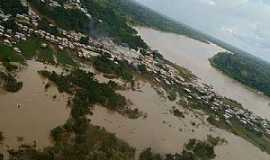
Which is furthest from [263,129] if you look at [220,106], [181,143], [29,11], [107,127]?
A: [29,11]

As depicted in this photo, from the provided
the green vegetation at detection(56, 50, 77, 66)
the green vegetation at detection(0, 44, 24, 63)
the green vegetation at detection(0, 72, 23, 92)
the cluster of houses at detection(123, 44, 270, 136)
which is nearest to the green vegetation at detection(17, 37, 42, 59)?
the green vegetation at detection(0, 44, 24, 63)

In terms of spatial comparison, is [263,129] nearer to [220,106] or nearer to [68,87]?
[220,106]

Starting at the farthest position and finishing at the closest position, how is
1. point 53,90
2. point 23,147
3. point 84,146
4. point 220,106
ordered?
point 220,106 → point 53,90 → point 84,146 → point 23,147

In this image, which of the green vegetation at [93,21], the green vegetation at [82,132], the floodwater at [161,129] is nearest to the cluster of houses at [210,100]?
the floodwater at [161,129]

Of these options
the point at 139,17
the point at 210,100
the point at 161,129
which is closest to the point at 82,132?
the point at 161,129

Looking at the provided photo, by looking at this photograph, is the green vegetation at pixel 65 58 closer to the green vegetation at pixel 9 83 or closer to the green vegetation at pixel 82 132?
the green vegetation at pixel 82 132

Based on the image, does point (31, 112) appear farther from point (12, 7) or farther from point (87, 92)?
point (12, 7)
